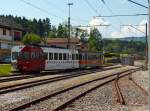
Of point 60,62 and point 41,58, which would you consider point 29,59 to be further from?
point 60,62

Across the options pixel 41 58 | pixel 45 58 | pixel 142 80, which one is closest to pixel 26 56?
pixel 41 58

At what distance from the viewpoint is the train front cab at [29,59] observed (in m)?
40.1

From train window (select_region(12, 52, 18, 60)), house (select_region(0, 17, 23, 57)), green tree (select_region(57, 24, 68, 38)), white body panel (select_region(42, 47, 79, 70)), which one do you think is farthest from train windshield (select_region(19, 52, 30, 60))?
green tree (select_region(57, 24, 68, 38))

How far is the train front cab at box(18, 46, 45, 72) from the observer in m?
40.1

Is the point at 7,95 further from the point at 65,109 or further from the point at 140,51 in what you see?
the point at 140,51

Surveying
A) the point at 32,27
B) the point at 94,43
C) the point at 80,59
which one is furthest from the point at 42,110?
the point at 32,27

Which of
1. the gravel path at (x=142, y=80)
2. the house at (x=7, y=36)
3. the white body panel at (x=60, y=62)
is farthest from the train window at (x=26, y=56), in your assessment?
the house at (x=7, y=36)

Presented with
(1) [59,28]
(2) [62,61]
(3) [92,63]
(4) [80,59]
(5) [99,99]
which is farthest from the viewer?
(1) [59,28]

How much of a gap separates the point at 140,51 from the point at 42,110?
178342mm

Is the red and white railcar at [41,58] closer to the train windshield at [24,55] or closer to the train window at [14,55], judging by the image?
the train windshield at [24,55]

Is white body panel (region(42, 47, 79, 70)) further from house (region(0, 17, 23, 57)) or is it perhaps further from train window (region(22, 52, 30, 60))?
house (region(0, 17, 23, 57))

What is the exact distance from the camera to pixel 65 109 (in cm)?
1495

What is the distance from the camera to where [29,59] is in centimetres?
4012

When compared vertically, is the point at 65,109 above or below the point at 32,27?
below
